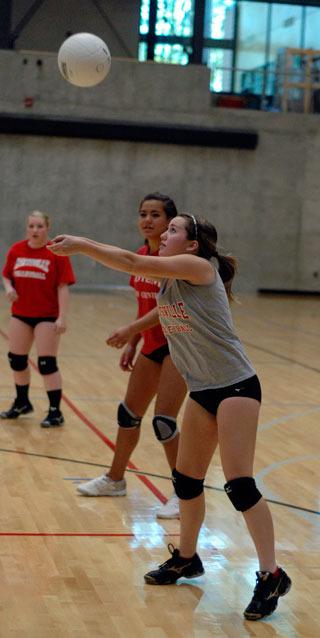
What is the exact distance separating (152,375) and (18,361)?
2.90m

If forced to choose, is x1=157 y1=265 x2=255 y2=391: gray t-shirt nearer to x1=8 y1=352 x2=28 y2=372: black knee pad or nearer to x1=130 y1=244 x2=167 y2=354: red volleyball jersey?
x1=130 y1=244 x2=167 y2=354: red volleyball jersey

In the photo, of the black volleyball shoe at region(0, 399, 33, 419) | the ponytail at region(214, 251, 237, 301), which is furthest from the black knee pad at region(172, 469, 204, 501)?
the black volleyball shoe at region(0, 399, 33, 419)

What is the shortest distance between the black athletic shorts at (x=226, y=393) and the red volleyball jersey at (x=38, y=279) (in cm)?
389

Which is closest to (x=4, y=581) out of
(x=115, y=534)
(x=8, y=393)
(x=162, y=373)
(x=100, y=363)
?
(x=115, y=534)

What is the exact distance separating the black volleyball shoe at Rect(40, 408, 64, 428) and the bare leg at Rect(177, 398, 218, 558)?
379cm

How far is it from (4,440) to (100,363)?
433 cm

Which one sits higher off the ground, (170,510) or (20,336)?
(20,336)

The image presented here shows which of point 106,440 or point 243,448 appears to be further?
point 106,440

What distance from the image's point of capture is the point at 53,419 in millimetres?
8289

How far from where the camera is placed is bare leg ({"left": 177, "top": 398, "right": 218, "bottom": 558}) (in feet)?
14.4

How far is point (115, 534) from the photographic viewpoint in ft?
17.8

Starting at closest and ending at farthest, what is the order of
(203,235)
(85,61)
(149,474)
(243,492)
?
(243,492) → (203,235) → (149,474) → (85,61)

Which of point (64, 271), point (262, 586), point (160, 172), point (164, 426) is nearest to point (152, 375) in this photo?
point (164, 426)

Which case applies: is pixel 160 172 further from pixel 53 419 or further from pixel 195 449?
pixel 195 449
